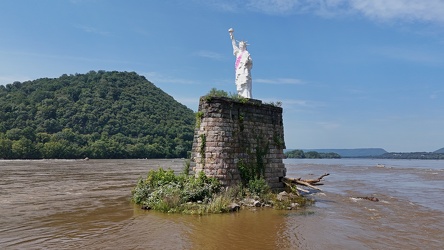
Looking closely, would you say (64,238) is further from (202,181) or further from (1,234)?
(202,181)

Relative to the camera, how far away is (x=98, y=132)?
286 ft

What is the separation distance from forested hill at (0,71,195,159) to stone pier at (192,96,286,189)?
64276 millimetres

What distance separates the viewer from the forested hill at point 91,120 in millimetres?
73756

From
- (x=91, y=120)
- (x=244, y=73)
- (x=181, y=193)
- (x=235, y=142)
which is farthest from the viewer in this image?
(x=91, y=120)

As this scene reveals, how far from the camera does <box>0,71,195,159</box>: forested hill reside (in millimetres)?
73756

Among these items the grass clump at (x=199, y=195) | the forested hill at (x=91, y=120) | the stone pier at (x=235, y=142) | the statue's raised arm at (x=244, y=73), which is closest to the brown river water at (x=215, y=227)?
the grass clump at (x=199, y=195)

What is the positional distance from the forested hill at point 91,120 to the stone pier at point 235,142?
6428 cm

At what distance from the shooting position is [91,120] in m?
89.1

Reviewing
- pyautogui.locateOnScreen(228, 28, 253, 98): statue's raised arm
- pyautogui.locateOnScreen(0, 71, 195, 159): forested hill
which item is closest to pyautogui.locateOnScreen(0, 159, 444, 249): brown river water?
pyautogui.locateOnScreen(228, 28, 253, 98): statue's raised arm

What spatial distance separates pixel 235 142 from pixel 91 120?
266 ft

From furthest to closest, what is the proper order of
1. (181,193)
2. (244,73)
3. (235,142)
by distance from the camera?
(244,73) < (235,142) < (181,193)

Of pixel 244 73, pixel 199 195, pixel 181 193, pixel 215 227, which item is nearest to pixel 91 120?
pixel 244 73

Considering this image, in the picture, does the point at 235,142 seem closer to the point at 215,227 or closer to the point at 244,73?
the point at 244,73

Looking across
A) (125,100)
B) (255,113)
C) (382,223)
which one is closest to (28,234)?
(255,113)
